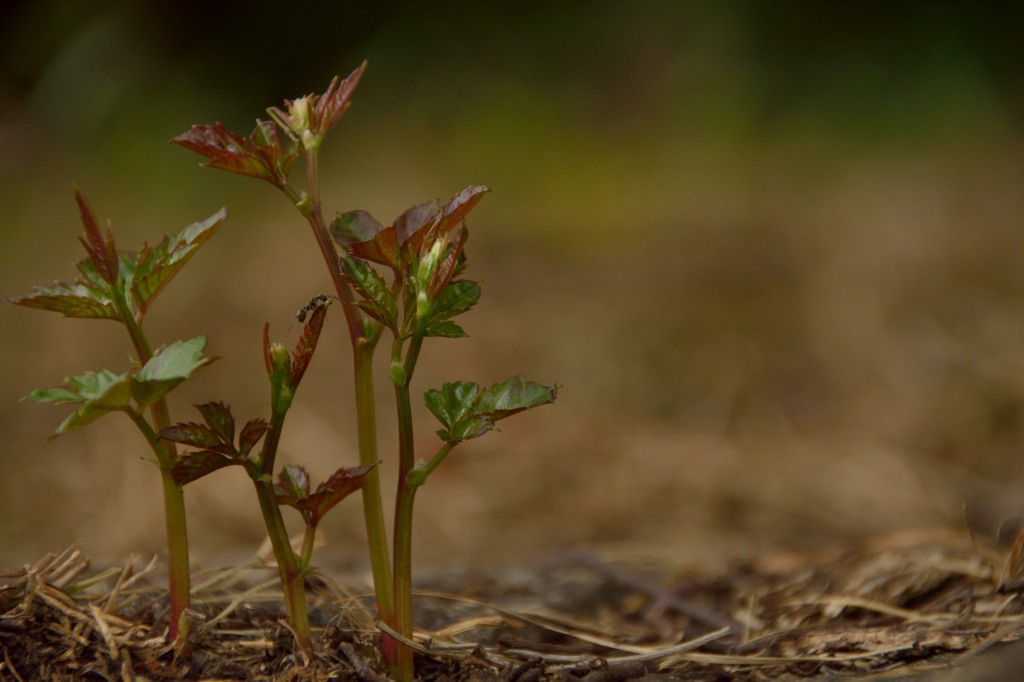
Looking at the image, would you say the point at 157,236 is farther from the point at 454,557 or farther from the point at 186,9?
the point at 454,557

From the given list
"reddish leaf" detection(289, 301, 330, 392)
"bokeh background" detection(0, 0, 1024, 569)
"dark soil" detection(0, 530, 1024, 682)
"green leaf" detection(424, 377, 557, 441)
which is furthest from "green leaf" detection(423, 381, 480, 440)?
"bokeh background" detection(0, 0, 1024, 569)

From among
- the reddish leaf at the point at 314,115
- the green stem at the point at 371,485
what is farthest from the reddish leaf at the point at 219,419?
the reddish leaf at the point at 314,115

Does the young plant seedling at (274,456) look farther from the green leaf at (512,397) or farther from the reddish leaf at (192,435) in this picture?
the green leaf at (512,397)

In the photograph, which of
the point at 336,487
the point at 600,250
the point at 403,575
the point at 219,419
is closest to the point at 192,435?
the point at 219,419

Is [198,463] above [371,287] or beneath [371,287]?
beneath

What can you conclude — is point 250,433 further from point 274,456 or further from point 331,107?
point 331,107

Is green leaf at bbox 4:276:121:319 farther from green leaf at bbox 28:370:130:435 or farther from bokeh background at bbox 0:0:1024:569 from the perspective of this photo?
bokeh background at bbox 0:0:1024:569
